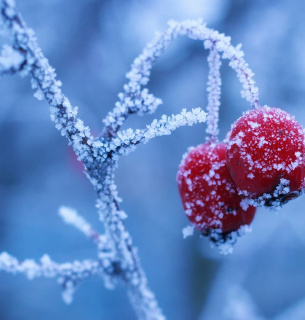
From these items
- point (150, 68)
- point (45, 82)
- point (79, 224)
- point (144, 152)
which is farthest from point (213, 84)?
point (144, 152)

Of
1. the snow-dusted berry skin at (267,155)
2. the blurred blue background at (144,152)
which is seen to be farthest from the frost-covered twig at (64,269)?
the blurred blue background at (144,152)

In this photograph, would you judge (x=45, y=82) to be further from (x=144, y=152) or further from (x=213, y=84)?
(x=144, y=152)

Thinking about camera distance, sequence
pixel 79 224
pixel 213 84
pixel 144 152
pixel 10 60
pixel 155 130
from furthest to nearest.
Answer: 1. pixel 144 152
2. pixel 79 224
3. pixel 213 84
4. pixel 155 130
5. pixel 10 60

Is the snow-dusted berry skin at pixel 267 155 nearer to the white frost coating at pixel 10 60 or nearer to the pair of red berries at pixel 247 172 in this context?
the pair of red berries at pixel 247 172

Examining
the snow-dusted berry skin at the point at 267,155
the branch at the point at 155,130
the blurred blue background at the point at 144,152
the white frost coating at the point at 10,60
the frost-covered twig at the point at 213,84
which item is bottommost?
the snow-dusted berry skin at the point at 267,155

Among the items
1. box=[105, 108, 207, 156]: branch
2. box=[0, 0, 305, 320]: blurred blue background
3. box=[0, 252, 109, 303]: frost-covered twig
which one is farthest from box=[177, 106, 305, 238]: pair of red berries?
box=[0, 0, 305, 320]: blurred blue background

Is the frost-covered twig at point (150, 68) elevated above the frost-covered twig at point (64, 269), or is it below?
above
